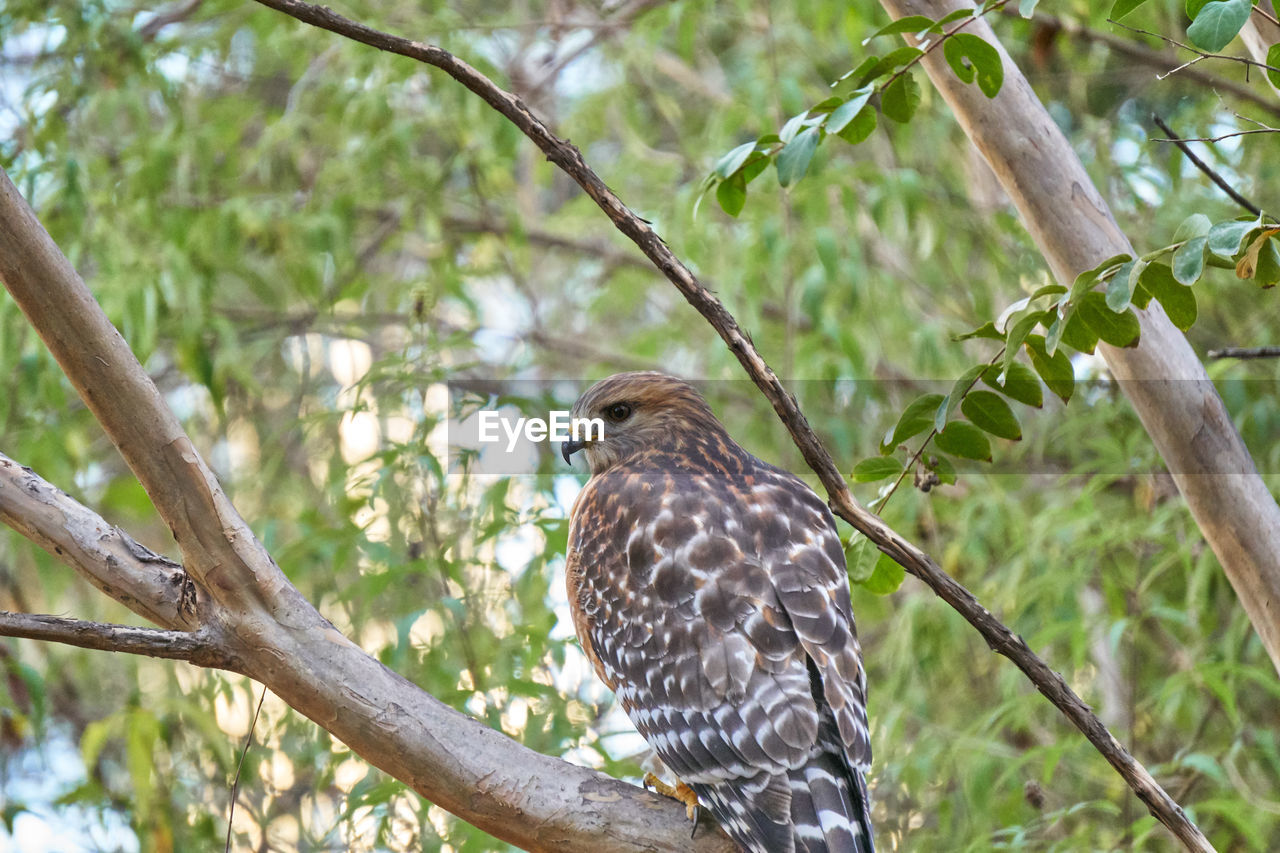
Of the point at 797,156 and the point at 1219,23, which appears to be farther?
the point at 797,156

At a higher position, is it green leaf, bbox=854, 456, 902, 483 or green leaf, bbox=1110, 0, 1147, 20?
green leaf, bbox=1110, 0, 1147, 20

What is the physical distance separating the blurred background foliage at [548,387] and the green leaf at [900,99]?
105cm

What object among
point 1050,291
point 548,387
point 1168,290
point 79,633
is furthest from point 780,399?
point 548,387

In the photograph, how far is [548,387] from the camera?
9.84 ft

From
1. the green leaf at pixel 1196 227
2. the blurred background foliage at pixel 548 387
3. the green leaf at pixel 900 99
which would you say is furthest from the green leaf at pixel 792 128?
the blurred background foliage at pixel 548 387

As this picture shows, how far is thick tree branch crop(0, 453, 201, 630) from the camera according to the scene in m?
1.34

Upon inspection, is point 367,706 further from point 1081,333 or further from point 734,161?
point 1081,333

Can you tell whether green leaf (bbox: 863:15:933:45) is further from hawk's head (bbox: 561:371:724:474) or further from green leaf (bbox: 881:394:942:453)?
hawk's head (bbox: 561:371:724:474)

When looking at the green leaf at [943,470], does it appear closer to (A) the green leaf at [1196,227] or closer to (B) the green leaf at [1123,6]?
(A) the green leaf at [1196,227]

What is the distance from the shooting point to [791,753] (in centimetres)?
144

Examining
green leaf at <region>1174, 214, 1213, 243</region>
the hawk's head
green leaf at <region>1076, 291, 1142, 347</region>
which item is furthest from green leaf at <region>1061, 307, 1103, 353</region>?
the hawk's head

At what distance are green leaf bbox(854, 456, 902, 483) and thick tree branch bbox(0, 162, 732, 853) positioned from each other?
478 mm

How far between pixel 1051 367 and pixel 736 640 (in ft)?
1.78

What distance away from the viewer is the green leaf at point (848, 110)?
49.6 inches
